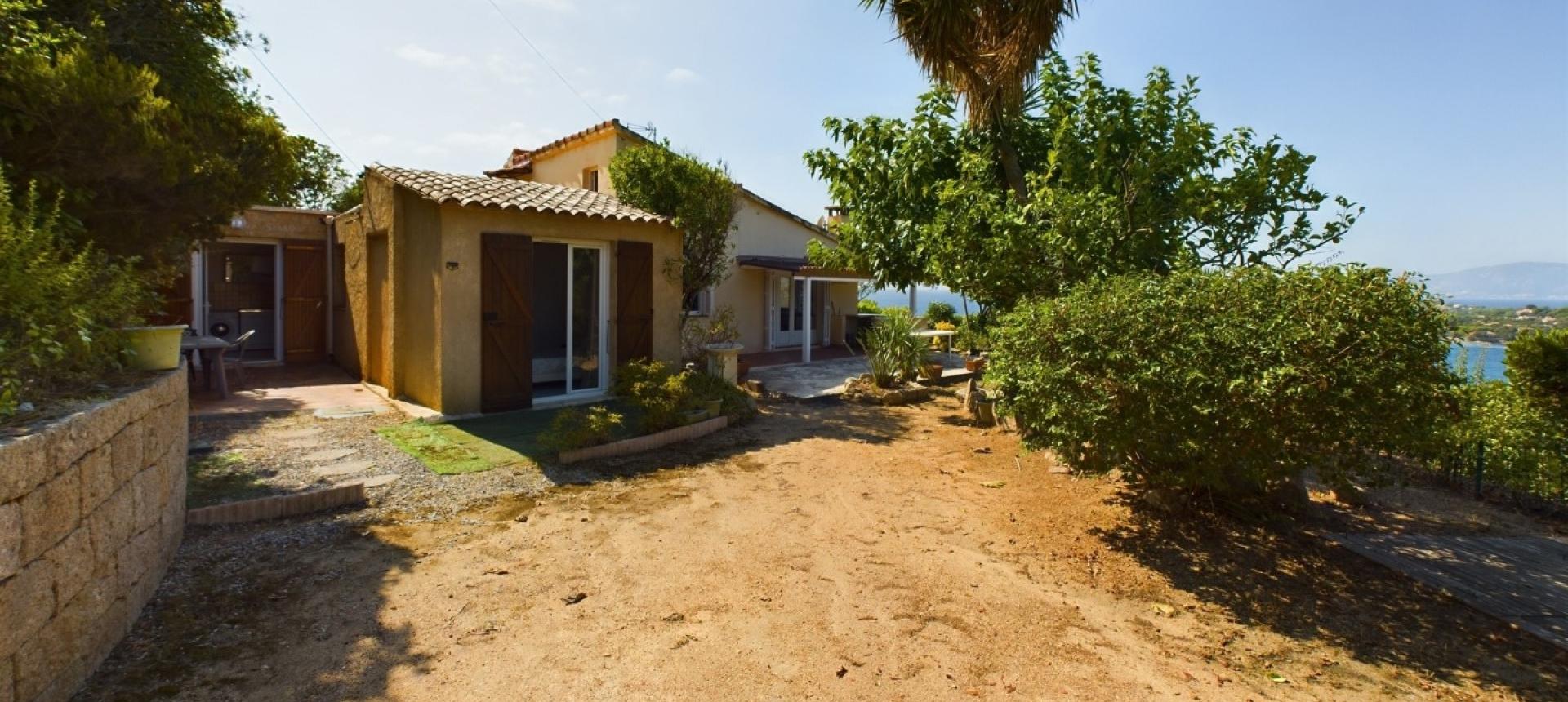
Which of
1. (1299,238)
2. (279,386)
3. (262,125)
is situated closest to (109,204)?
(262,125)

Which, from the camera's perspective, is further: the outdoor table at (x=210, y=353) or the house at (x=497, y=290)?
the outdoor table at (x=210, y=353)

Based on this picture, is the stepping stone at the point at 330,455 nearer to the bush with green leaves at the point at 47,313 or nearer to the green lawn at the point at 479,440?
the green lawn at the point at 479,440

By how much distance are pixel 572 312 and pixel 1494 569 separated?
32.8 ft

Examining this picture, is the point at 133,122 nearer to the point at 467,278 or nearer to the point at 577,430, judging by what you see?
the point at 467,278

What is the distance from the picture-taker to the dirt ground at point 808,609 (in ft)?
11.4

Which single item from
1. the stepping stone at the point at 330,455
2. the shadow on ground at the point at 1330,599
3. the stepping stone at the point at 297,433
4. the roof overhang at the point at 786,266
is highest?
the roof overhang at the point at 786,266

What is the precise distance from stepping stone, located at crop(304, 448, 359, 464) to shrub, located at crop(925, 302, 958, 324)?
1906 cm

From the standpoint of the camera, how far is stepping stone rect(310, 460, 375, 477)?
259 inches

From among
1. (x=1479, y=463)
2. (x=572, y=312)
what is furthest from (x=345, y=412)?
(x=1479, y=463)

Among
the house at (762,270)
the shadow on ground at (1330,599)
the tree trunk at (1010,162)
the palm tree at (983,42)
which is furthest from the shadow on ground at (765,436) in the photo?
the house at (762,270)

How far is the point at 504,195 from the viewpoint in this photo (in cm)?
947

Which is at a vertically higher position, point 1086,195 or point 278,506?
point 1086,195

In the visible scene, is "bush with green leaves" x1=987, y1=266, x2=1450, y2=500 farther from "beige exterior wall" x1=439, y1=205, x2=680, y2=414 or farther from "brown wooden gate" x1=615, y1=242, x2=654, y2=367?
"beige exterior wall" x1=439, y1=205, x2=680, y2=414

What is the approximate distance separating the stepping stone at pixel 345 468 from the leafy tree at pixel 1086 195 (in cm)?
610
